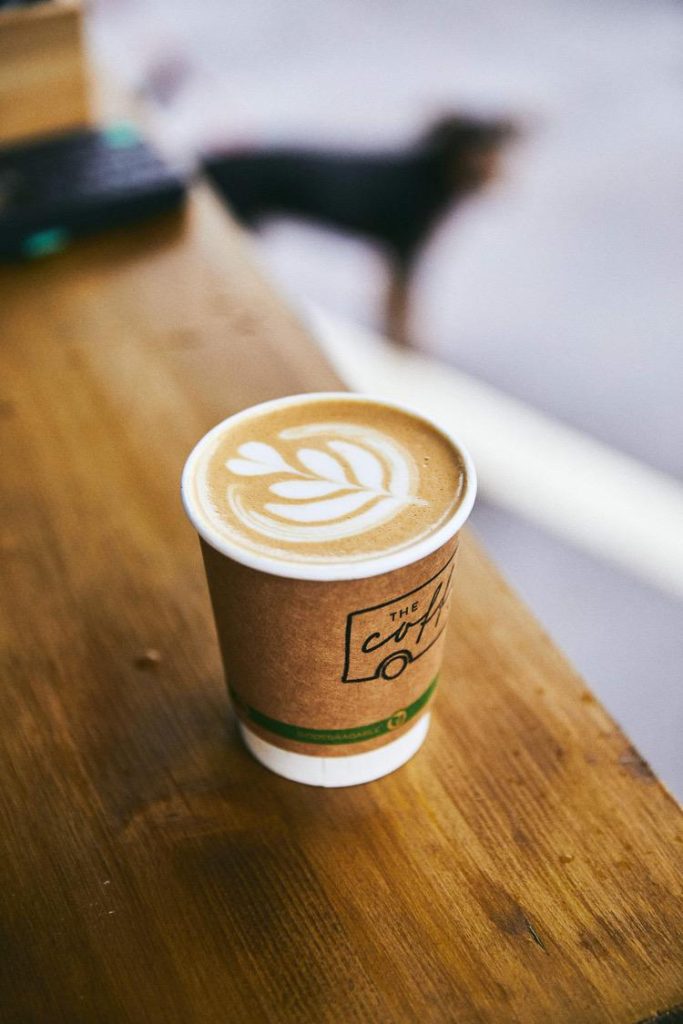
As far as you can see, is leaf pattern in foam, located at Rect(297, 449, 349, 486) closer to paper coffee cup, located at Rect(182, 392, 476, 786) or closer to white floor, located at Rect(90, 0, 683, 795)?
paper coffee cup, located at Rect(182, 392, 476, 786)

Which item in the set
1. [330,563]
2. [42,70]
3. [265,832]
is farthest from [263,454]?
[42,70]

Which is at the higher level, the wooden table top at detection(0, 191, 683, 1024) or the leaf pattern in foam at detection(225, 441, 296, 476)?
the leaf pattern in foam at detection(225, 441, 296, 476)

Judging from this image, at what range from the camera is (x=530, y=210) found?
285 cm

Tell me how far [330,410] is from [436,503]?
0.12m

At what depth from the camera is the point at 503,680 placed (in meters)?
0.69

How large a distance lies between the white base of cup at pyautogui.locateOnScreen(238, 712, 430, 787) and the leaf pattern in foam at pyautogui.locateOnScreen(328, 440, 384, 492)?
0.17 metres

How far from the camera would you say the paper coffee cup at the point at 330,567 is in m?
0.50

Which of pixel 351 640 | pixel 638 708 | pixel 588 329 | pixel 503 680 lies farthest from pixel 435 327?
pixel 351 640

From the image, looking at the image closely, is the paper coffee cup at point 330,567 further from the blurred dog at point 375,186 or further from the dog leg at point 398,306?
the blurred dog at point 375,186

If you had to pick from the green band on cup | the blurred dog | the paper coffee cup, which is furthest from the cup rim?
the blurred dog

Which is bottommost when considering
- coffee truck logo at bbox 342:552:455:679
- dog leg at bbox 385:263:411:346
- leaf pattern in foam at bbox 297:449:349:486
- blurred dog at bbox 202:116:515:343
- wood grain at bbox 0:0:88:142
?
dog leg at bbox 385:263:411:346

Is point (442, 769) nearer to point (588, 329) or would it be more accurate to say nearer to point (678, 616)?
point (678, 616)

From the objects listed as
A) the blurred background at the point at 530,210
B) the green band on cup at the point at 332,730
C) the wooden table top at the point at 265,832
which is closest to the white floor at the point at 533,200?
the blurred background at the point at 530,210

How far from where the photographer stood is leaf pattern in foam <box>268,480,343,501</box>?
553 millimetres
